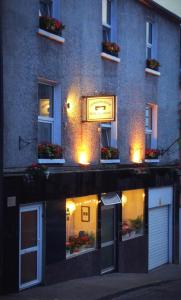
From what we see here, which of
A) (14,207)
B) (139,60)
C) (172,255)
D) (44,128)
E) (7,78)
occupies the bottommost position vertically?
(172,255)

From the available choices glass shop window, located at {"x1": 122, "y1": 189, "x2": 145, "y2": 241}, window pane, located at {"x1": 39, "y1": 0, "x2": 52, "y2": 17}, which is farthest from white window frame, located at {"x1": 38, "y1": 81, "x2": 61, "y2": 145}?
glass shop window, located at {"x1": 122, "y1": 189, "x2": 145, "y2": 241}

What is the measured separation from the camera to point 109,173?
17547 millimetres

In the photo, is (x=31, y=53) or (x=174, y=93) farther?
(x=174, y=93)

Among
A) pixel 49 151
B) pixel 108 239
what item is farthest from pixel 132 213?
pixel 49 151

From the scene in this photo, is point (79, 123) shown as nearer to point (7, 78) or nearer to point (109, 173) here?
point (109, 173)

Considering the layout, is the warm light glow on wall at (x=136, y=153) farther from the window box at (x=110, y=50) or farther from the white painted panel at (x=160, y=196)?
the window box at (x=110, y=50)

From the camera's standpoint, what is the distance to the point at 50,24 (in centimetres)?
1471

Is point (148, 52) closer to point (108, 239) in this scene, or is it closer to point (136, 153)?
point (136, 153)

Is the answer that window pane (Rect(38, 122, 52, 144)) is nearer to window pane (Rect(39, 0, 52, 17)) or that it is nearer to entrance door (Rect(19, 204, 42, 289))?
entrance door (Rect(19, 204, 42, 289))

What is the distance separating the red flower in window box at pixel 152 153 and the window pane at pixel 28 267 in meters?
7.09

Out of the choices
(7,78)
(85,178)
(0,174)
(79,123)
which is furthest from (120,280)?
(7,78)

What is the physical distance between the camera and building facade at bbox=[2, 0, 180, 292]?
13.7m

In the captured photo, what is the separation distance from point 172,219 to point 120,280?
638 centimetres

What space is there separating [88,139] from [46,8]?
12.3 ft
